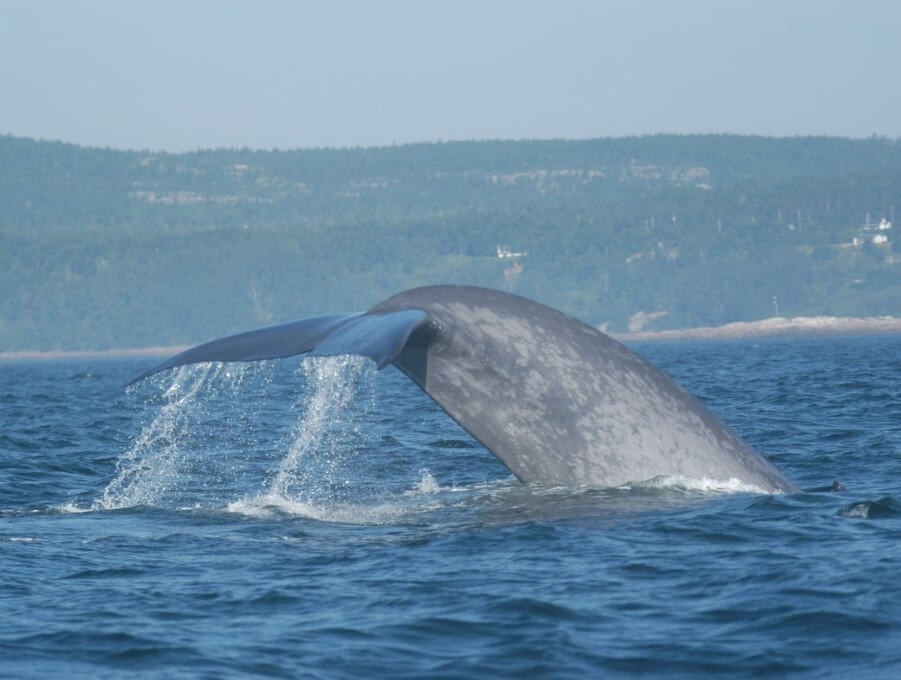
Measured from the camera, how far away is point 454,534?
9.31 metres

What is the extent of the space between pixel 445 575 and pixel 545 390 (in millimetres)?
1094

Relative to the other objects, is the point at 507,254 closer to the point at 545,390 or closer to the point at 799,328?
the point at 799,328

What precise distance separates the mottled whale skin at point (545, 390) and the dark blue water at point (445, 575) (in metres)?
0.39

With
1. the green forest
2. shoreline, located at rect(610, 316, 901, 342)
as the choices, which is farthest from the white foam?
the green forest

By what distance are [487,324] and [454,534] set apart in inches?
64.2

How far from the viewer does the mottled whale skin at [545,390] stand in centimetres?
816

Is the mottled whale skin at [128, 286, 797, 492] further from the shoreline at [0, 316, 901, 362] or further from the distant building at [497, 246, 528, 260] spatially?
the distant building at [497, 246, 528, 260]

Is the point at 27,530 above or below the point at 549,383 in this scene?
below

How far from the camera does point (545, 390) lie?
8.31 meters

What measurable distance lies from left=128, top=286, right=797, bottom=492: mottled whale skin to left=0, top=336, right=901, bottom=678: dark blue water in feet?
1.28

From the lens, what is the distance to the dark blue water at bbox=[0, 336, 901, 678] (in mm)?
6684

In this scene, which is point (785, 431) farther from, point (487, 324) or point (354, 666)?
point (354, 666)

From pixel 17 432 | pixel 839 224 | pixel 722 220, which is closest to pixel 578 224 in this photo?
pixel 722 220

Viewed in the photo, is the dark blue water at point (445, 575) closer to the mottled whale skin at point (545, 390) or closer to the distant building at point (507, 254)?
the mottled whale skin at point (545, 390)
